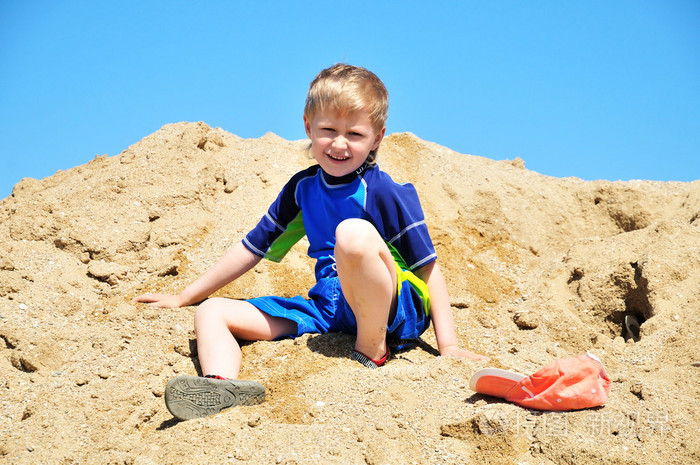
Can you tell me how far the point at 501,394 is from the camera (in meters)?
2.74

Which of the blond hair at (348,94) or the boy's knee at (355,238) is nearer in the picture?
the boy's knee at (355,238)

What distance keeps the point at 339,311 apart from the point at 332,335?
132 millimetres

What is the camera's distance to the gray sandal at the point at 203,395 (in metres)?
2.73

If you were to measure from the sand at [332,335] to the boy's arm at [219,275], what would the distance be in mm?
150

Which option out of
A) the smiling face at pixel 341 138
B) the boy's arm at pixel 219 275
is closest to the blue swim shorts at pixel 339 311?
the boy's arm at pixel 219 275

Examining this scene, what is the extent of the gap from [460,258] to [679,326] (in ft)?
5.86

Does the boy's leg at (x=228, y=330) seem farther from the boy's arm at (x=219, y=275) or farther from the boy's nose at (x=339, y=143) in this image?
the boy's nose at (x=339, y=143)

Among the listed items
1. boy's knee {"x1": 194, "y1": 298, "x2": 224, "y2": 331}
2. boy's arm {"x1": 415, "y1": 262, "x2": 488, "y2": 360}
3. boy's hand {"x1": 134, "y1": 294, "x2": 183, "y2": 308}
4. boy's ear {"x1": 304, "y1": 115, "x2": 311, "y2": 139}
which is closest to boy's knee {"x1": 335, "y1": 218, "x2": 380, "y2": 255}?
boy's arm {"x1": 415, "y1": 262, "x2": 488, "y2": 360}

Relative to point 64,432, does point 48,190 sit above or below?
above

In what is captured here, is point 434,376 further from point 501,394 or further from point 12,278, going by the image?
point 12,278

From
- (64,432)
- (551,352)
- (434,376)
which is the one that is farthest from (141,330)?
(551,352)

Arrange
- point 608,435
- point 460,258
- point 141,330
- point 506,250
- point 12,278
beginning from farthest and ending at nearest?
point 506,250
point 460,258
point 12,278
point 141,330
point 608,435

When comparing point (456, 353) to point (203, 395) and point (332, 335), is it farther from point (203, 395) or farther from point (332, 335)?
point (203, 395)

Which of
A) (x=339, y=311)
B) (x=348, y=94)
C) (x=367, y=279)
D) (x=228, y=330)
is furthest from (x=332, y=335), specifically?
(x=348, y=94)
